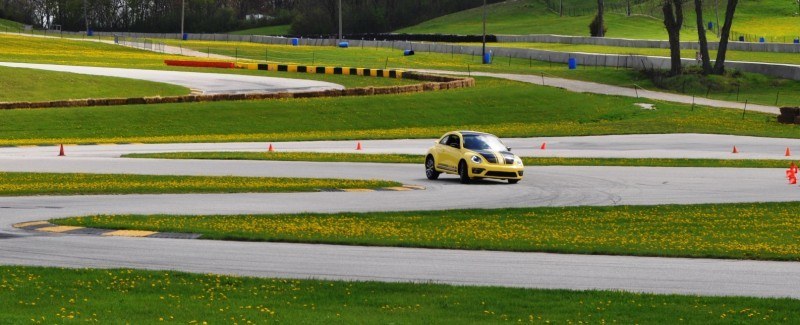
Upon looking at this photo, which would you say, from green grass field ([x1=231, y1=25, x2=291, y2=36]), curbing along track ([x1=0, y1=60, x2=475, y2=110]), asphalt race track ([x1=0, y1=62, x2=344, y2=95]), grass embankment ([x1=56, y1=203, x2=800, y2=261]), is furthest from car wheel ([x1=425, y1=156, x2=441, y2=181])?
green grass field ([x1=231, y1=25, x2=291, y2=36])

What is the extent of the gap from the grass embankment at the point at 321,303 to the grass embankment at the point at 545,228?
4722mm

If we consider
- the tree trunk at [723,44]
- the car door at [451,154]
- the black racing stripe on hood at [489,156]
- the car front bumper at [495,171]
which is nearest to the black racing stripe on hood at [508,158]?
the car front bumper at [495,171]

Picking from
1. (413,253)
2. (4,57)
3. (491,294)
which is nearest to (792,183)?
(413,253)

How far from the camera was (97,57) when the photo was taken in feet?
325

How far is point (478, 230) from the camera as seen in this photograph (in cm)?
2320

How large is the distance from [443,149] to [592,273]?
16.7 m

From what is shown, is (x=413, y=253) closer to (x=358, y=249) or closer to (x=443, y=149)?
(x=358, y=249)

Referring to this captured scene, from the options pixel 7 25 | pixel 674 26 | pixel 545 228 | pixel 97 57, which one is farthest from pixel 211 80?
pixel 7 25

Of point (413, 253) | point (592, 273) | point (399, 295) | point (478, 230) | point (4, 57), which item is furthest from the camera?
point (4, 57)

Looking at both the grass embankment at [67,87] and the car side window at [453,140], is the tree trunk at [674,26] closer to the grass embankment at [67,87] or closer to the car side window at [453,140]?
the grass embankment at [67,87]

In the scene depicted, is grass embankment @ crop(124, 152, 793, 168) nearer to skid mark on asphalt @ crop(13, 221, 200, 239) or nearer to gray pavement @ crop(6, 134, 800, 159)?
gray pavement @ crop(6, 134, 800, 159)

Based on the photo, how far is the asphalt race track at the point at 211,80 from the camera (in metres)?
72.5

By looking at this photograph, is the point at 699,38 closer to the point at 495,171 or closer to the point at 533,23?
the point at 495,171

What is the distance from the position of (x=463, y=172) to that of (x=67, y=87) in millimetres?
38246
